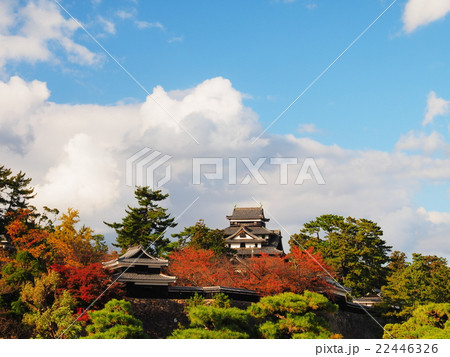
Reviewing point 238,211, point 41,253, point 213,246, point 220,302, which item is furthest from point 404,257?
point 41,253

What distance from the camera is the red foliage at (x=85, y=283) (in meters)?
22.9

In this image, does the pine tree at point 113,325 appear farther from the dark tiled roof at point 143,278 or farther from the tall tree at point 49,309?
the dark tiled roof at point 143,278

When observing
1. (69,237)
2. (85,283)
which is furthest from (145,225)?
(85,283)

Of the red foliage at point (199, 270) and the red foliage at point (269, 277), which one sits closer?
the red foliage at point (269, 277)

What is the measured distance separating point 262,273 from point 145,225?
63.6ft

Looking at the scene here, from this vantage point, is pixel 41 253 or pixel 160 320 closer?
pixel 160 320

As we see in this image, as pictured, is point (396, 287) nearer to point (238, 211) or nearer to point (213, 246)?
point (213, 246)

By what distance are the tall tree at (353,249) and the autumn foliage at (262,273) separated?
379 inches

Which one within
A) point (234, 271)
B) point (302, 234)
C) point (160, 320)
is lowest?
point (160, 320)

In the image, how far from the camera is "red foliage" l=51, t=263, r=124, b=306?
22875mm

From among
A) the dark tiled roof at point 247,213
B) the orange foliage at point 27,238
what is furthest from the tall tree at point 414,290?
the dark tiled roof at point 247,213
